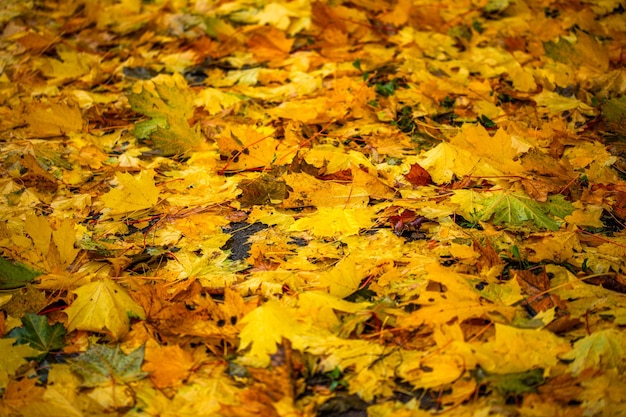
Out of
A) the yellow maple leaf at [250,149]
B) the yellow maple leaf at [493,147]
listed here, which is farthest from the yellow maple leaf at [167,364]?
the yellow maple leaf at [493,147]

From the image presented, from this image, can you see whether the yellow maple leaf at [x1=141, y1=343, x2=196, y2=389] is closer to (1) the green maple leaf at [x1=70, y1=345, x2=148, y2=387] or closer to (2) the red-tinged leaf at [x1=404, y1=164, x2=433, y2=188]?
(1) the green maple leaf at [x1=70, y1=345, x2=148, y2=387]

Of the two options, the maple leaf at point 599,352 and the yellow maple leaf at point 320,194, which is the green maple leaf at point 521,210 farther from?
the maple leaf at point 599,352

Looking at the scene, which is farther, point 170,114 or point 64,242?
point 170,114

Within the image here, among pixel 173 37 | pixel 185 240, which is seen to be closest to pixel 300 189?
pixel 185 240

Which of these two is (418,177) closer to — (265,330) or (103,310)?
(265,330)

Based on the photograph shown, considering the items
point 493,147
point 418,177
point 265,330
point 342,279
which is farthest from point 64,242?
point 493,147

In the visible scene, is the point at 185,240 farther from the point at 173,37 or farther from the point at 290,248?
the point at 173,37
